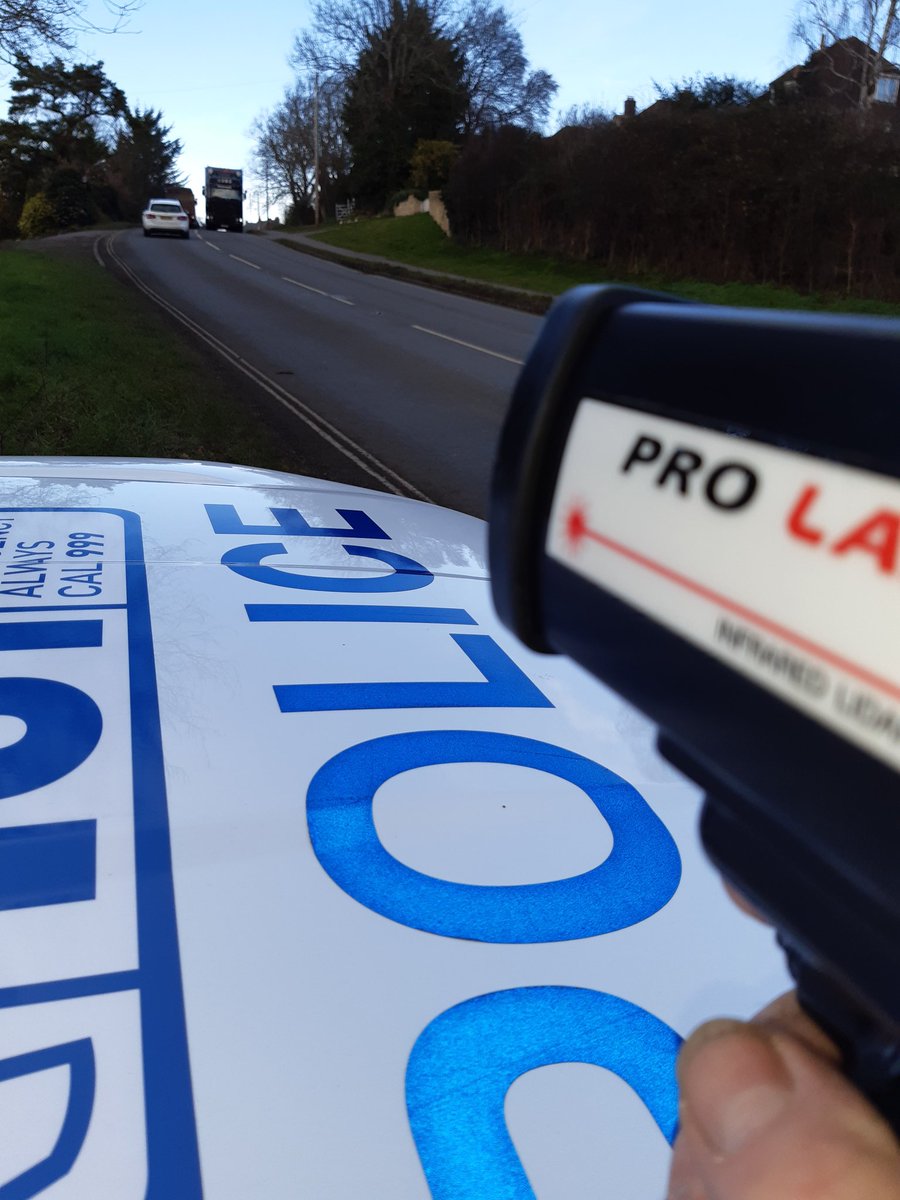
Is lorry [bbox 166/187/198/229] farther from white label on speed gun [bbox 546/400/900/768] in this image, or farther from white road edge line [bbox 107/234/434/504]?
white label on speed gun [bbox 546/400/900/768]

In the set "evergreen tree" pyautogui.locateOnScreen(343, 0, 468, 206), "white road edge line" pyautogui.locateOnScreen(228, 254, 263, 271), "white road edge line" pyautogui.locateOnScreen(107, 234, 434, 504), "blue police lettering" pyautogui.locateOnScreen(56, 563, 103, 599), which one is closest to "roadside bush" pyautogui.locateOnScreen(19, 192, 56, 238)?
"evergreen tree" pyautogui.locateOnScreen(343, 0, 468, 206)

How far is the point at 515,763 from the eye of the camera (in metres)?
Answer: 1.63

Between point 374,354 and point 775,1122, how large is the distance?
14.8 meters

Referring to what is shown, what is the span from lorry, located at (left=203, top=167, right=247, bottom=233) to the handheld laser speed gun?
177ft

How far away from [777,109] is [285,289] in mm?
11369

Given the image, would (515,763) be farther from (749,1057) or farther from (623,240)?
(623,240)

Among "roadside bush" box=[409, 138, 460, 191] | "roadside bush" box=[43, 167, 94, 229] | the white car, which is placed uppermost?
"roadside bush" box=[409, 138, 460, 191]

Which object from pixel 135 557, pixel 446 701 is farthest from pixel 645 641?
pixel 135 557

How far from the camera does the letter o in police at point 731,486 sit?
0.49 meters

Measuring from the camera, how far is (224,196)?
50375 millimetres

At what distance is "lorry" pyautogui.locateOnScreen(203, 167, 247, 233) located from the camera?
50.4 meters

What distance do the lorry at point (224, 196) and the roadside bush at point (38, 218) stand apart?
8111 millimetres

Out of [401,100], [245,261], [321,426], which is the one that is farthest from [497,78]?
[321,426]

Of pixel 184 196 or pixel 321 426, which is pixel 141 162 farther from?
pixel 321 426
